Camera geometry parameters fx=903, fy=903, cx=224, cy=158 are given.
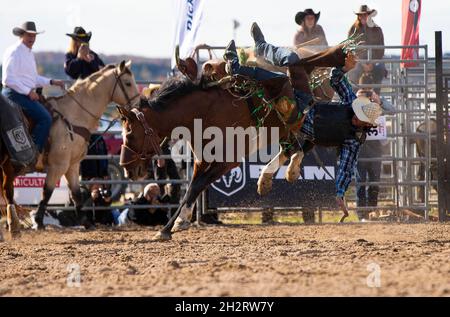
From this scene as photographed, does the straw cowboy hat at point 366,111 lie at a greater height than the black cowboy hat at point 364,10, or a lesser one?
lesser

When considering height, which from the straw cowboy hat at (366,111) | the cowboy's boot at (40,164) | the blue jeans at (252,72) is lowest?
the cowboy's boot at (40,164)

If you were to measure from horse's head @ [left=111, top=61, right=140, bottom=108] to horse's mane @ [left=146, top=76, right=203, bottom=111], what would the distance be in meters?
2.29

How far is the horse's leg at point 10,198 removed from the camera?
961 centimetres

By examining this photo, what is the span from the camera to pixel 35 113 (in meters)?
10.0

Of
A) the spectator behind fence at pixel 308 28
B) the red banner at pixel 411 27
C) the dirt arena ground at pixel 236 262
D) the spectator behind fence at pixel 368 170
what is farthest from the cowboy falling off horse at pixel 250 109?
the red banner at pixel 411 27

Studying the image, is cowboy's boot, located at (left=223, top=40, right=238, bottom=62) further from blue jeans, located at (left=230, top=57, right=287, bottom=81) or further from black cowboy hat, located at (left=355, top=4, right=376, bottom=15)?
black cowboy hat, located at (left=355, top=4, right=376, bottom=15)

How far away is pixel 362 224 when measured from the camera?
36.2 feet

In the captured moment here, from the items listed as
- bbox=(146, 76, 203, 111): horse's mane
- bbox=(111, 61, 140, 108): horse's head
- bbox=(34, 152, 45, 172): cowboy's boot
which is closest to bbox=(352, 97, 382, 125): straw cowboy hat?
bbox=(146, 76, 203, 111): horse's mane

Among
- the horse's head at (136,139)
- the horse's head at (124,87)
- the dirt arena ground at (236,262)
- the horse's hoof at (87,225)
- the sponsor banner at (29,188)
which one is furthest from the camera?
the sponsor banner at (29,188)

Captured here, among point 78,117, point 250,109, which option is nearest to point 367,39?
point 250,109

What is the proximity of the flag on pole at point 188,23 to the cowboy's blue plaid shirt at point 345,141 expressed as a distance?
2945mm

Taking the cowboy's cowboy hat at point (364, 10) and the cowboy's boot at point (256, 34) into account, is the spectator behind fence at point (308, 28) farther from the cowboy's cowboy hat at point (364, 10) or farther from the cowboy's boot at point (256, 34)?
the cowboy's boot at point (256, 34)
